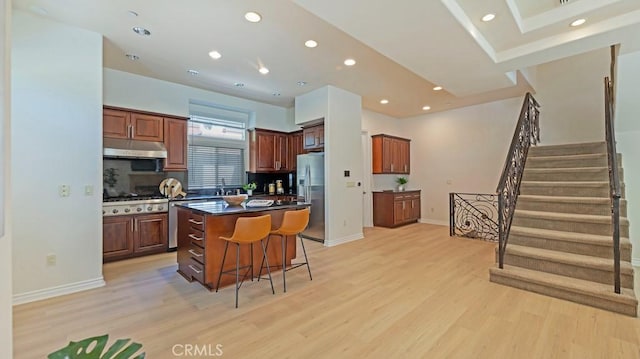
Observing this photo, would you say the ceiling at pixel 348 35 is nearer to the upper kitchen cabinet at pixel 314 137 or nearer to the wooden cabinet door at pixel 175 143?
the wooden cabinet door at pixel 175 143

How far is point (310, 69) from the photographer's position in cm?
441

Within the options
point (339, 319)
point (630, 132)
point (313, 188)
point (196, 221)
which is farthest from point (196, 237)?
point (630, 132)

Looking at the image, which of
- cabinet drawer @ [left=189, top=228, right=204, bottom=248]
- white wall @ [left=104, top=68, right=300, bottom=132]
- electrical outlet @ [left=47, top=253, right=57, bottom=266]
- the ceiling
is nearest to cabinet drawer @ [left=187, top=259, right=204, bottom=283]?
cabinet drawer @ [left=189, top=228, right=204, bottom=248]

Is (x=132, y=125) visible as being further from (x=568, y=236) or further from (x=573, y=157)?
(x=573, y=157)

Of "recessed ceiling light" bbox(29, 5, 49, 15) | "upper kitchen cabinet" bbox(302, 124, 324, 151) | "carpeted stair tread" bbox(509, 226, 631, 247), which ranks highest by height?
"recessed ceiling light" bbox(29, 5, 49, 15)

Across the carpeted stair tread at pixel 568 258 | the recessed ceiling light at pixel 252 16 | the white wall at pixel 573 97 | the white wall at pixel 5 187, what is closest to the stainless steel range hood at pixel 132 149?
the recessed ceiling light at pixel 252 16

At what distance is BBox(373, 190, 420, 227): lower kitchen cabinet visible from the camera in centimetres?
680

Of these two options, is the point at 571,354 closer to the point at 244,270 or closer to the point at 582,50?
the point at 244,270

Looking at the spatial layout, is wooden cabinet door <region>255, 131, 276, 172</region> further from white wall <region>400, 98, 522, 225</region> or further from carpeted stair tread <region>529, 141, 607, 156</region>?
carpeted stair tread <region>529, 141, 607, 156</region>

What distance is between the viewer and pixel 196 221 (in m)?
3.27

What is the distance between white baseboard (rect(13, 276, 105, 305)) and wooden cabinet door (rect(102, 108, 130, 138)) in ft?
7.32

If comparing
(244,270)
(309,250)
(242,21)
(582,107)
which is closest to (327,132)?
(309,250)

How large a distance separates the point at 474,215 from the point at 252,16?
6151 millimetres

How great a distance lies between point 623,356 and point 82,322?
4359 millimetres
